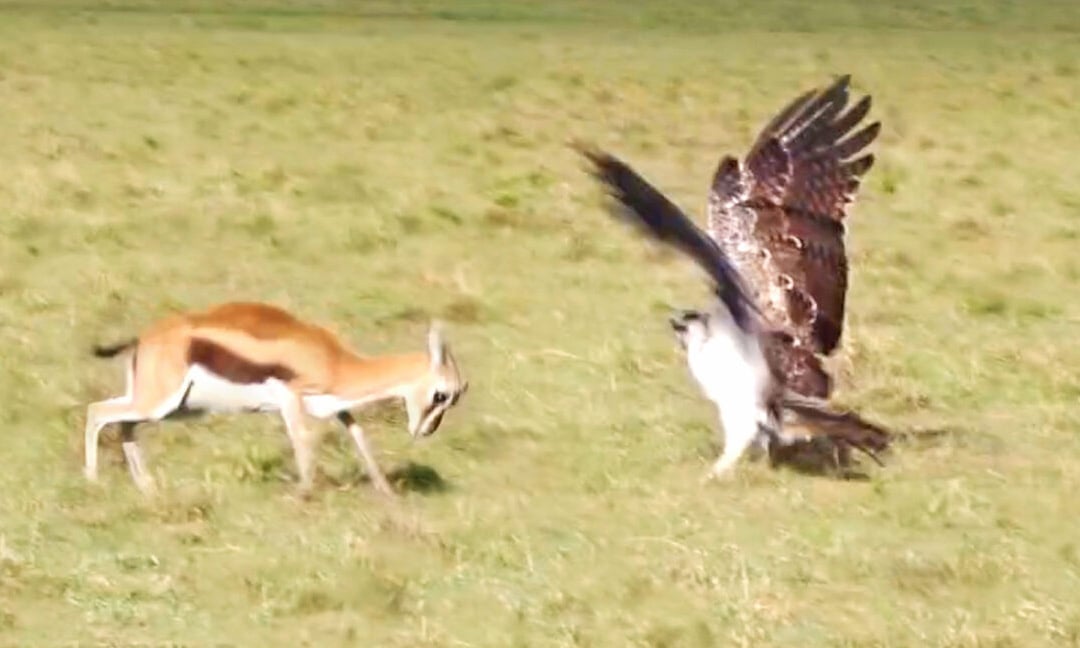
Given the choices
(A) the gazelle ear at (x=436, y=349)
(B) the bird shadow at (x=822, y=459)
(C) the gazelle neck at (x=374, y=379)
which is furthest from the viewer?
(B) the bird shadow at (x=822, y=459)

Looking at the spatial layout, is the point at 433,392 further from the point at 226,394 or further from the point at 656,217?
the point at 656,217

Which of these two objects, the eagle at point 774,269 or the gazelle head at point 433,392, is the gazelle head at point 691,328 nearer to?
the eagle at point 774,269

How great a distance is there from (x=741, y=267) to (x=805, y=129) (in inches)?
32.7

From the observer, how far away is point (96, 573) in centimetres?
760

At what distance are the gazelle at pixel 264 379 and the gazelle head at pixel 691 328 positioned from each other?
0.89 metres

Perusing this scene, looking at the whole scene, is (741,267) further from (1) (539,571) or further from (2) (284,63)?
(2) (284,63)

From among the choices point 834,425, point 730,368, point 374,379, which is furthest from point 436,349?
point 834,425

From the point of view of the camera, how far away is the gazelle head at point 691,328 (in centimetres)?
915

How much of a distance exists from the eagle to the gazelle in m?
0.91

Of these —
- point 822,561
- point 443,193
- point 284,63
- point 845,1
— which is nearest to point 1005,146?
point 443,193

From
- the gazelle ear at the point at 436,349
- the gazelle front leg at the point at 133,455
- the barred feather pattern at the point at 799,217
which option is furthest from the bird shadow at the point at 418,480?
the barred feather pattern at the point at 799,217

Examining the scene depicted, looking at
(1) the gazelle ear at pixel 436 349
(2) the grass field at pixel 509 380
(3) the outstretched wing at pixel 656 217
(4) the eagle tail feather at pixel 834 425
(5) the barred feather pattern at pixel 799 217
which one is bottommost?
(2) the grass field at pixel 509 380

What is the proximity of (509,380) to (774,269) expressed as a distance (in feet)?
6.44

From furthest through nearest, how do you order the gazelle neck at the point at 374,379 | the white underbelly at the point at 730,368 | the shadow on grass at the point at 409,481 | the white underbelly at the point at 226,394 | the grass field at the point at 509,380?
the white underbelly at the point at 730,368 → the shadow on grass at the point at 409,481 → the gazelle neck at the point at 374,379 → the white underbelly at the point at 226,394 → the grass field at the point at 509,380
